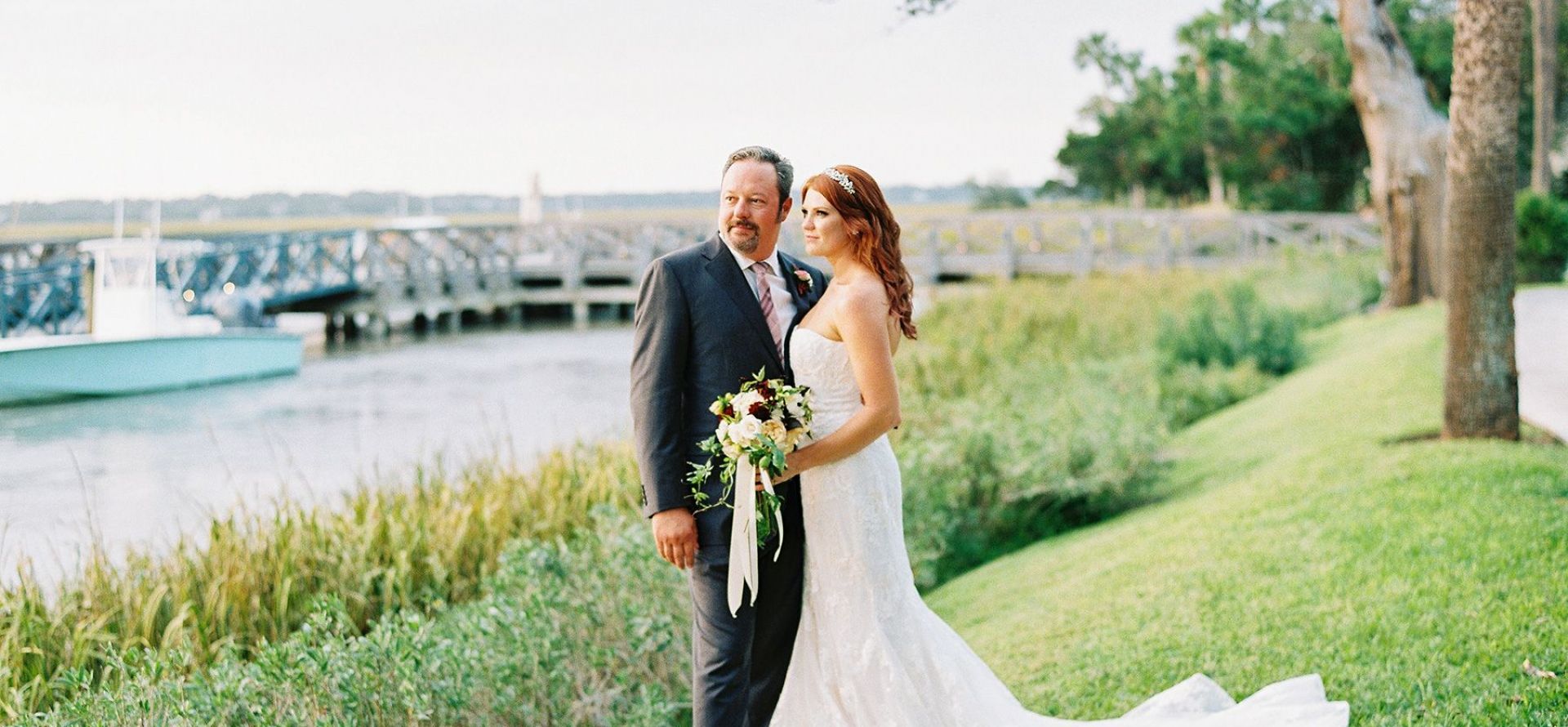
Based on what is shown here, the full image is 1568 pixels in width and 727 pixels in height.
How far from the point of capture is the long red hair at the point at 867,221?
3.28 meters

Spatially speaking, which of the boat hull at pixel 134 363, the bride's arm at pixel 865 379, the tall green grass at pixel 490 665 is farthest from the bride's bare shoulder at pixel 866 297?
the boat hull at pixel 134 363

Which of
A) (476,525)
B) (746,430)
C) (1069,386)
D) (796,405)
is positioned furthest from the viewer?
(1069,386)

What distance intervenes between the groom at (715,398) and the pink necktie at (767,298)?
2 cm

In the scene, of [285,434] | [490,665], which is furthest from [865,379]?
[285,434]

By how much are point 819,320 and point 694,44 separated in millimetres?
45459

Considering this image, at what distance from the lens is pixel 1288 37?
3384 centimetres

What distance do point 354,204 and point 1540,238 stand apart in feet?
227

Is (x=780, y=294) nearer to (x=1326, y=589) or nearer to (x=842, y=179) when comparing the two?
(x=842, y=179)

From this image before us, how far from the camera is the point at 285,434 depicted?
54.1ft

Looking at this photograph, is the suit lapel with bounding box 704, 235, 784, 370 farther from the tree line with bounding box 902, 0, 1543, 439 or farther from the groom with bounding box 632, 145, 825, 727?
the tree line with bounding box 902, 0, 1543, 439

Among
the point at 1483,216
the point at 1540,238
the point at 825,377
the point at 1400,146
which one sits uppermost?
the point at 1400,146

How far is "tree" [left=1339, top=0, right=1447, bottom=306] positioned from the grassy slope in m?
7.04

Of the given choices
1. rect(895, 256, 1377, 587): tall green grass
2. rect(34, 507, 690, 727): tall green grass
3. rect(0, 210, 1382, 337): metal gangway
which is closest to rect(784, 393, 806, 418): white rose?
rect(34, 507, 690, 727): tall green grass

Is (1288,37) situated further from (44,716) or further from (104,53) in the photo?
(44,716)
